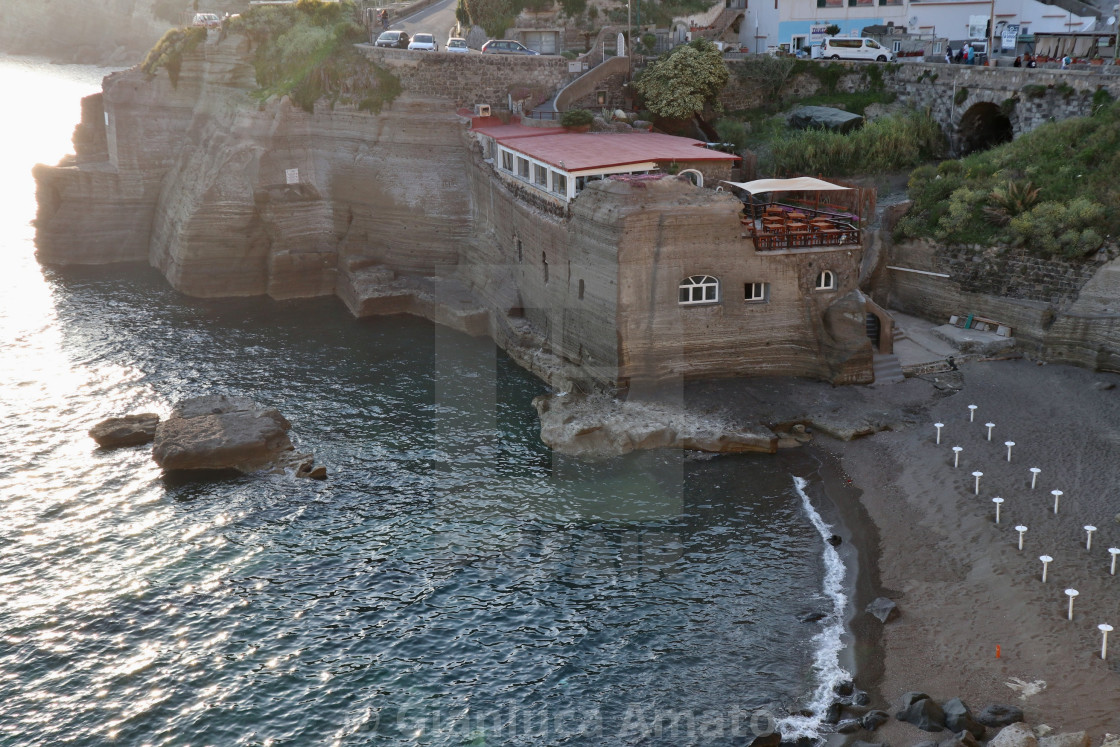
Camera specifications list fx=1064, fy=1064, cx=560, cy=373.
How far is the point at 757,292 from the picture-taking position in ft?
134

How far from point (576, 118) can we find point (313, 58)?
15909 millimetres

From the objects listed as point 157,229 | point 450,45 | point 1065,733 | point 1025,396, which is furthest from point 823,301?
point 157,229

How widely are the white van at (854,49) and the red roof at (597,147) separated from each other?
17400mm

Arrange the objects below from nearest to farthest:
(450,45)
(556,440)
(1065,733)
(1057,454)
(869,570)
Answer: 1. (1065,733)
2. (869,570)
3. (1057,454)
4. (556,440)
5. (450,45)

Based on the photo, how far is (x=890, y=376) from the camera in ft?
135

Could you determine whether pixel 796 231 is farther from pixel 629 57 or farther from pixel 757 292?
pixel 629 57

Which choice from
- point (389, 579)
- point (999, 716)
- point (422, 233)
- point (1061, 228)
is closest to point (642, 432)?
point (389, 579)

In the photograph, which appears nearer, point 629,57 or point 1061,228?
point 1061,228

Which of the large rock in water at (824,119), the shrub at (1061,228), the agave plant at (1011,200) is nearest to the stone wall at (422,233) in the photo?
the shrub at (1061,228)

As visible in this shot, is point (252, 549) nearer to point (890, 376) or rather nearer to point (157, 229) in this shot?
point (890, 376)

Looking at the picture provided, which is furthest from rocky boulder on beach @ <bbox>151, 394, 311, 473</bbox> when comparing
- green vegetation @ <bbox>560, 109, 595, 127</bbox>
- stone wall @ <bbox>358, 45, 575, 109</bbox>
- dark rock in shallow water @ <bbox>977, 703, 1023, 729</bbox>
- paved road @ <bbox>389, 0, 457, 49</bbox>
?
paved road @ <bbox>389, 0, 457, 49</bbox>

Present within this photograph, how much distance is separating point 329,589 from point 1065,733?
1882 centimetres

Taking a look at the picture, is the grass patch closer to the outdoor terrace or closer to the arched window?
the outdoor terrace

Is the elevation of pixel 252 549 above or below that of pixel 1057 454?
below
